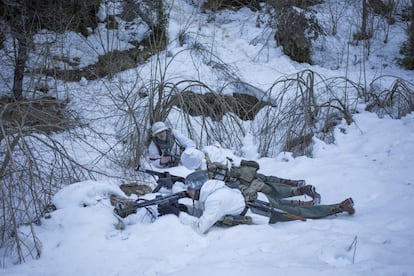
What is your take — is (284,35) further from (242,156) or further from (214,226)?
(214,226)

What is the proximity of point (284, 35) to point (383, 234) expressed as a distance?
7632 mm

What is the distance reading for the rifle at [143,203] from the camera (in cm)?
350

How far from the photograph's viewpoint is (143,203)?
11.5ft

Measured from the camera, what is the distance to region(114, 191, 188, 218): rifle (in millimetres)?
3502

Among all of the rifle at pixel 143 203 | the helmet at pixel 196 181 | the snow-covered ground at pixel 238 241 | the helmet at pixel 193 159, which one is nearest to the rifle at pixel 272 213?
the snow-covered ground at pixel 238 241

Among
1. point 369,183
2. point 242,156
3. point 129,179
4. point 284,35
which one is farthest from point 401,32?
point 129,179

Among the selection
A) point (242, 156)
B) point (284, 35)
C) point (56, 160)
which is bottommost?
point (242, 156)

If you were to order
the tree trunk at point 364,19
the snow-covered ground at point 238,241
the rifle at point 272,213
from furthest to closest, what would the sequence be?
the tree trunk at point 364,19
the rifle at point 272,213
the snow-covered ground at point 238,241

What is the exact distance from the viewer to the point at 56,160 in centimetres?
376

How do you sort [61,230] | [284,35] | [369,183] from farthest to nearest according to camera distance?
[284,35] < [369,183] < [61,230]

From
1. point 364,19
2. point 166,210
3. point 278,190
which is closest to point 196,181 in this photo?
Result: point 166,210

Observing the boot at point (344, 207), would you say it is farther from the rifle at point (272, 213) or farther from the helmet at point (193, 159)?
the helmet at point (193, 159)

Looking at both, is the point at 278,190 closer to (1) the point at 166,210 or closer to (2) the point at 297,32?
(1) the point at 166,210

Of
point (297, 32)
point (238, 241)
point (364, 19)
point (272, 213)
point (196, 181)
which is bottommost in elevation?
point (238, 241)
